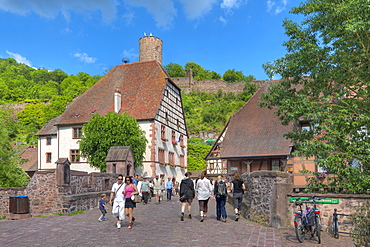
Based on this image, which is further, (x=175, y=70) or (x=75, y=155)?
(x=175, y=70)

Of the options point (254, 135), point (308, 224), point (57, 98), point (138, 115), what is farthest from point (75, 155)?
point (57, 98)

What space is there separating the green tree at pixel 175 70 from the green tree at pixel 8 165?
9805 centimetres

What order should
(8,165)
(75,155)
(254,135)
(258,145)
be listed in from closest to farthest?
(8,165), (258,145), (254,135), (75,155)

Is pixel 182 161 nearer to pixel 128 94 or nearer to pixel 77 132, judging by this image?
pixel 128 94

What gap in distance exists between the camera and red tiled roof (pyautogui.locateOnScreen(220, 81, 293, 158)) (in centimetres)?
2694

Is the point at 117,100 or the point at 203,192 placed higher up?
the point at 117,100

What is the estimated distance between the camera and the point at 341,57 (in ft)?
44.9

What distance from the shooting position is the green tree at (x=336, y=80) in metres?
12.9

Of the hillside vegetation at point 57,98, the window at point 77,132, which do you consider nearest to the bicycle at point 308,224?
the window at point 77,132

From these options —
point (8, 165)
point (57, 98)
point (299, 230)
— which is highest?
point (57, 98)

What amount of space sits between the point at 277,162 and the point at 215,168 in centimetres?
1189

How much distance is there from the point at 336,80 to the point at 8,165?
1728 centimetres

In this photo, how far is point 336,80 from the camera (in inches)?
577

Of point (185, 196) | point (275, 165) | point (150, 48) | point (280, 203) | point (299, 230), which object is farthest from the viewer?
point (150, 48)
